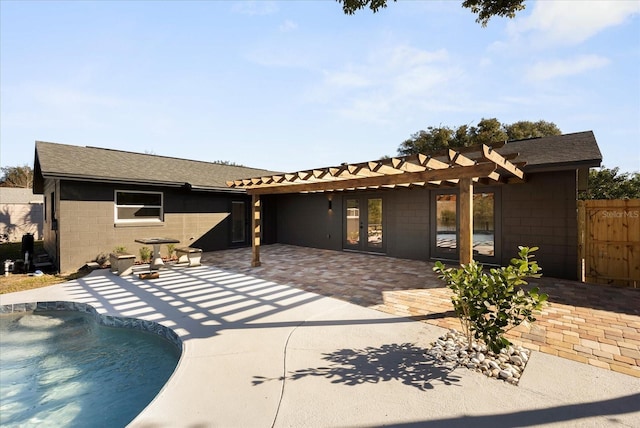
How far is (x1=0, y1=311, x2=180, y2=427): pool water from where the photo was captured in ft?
10.1

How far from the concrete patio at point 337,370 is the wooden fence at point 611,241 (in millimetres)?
865

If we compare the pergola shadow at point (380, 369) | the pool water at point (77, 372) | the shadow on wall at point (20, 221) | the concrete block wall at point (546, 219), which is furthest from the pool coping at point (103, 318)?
the shadow on wall at point (20, 221)

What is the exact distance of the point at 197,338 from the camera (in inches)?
152

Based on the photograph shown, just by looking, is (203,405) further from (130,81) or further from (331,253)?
(130,81)

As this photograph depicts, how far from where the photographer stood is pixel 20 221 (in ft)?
68.0

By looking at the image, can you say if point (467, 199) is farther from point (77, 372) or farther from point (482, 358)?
point (77, 372)

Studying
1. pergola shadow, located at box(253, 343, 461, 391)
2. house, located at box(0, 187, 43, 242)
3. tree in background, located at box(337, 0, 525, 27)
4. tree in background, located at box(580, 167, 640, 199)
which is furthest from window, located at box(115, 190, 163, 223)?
tree in background, located at box(580, 167, 640, 199)

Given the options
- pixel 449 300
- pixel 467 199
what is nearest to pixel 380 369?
pixel 449 300

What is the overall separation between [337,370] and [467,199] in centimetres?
349

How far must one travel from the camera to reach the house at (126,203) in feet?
28.3

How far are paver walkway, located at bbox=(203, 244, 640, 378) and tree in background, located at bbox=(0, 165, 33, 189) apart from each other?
122 ft

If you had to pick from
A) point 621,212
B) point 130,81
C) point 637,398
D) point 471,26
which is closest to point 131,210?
point 130,81

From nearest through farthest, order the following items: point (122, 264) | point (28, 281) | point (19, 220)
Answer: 1. point (28, 281)
2. point (122, 264)
3. point (19, 220)

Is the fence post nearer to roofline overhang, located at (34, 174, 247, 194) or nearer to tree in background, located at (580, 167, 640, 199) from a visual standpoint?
roofline overhang, located at (34, 174, 247, 194)
